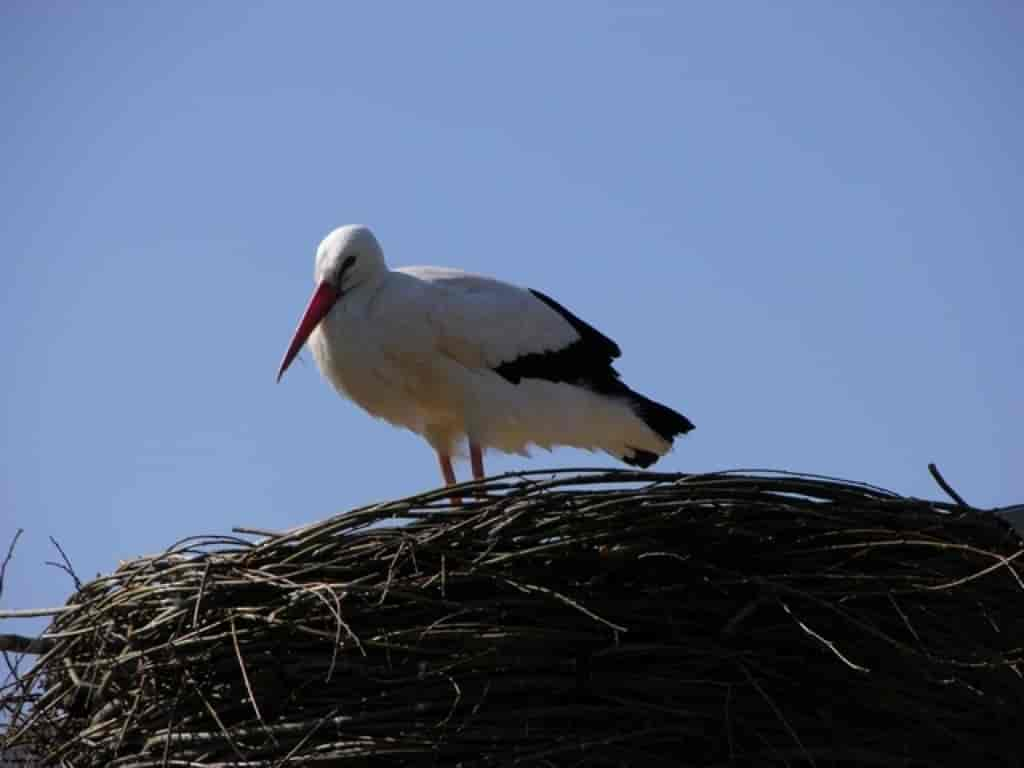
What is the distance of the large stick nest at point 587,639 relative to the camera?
347 cm

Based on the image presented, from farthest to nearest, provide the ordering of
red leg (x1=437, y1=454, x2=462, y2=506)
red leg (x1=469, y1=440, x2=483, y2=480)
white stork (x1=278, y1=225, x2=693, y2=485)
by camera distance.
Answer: red leg (x1=437, y1=454, x2=462, y2=506) → red leg (x1=469, y1=440, x2=483, y2=480) → white stork (x1=278, y1=225, x2=693, y2=485)

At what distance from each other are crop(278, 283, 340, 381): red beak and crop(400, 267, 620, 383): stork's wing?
32 cm

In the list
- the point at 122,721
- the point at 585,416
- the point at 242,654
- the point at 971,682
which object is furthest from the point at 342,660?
the point at 585,416

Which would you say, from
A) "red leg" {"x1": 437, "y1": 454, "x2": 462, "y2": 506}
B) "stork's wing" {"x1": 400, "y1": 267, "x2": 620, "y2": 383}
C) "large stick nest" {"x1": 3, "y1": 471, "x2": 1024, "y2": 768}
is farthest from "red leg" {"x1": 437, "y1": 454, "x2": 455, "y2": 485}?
"large stick nest" {"x1": 3, "y1": 471, "x2": 1024, "y2": 768}

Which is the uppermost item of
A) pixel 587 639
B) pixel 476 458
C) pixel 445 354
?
pixel 445 354

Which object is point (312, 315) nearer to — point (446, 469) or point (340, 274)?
point (340, 274)

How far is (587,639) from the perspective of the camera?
3.52 metres

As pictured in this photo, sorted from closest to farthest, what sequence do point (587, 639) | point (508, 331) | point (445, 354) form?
point (587, 639) → point (445, 354) → point (508, 331)

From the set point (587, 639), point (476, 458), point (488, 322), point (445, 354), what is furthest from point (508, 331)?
point (587, 639)

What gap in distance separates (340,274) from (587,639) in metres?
2.71

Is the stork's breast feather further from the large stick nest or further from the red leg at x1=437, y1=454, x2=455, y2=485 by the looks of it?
the large stick nest

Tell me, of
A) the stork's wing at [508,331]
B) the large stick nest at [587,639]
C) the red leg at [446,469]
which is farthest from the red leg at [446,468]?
the large stick nest at [587,639]

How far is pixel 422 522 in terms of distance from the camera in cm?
371

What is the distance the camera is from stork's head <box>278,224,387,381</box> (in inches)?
233
